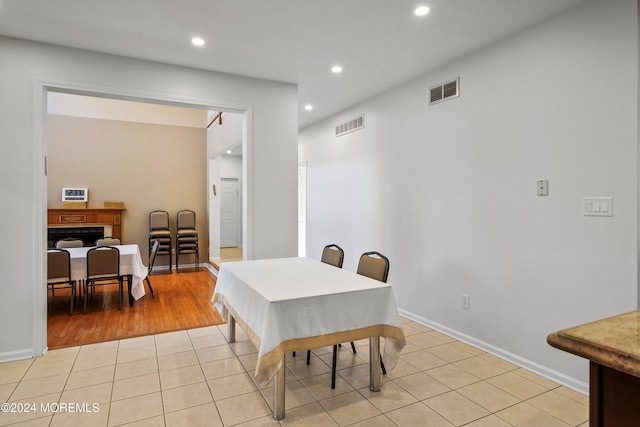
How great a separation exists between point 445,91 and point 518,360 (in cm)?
258

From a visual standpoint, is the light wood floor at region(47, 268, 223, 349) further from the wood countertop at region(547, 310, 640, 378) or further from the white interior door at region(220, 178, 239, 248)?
the white interior door at region(220, 178, 239, 248)

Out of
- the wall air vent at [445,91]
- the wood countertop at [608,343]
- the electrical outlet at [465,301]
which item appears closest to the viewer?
the wood countertop at [608,343]

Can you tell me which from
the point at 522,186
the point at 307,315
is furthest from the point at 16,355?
the point at 522,186

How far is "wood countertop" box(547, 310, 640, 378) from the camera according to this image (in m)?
0.76

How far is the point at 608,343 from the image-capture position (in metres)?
0.83

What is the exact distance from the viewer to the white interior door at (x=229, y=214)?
33.1ft

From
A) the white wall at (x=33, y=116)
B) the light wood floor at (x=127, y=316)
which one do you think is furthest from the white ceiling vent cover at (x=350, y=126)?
the light wood floor at (x=127, y=316)

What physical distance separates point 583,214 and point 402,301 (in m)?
2.25

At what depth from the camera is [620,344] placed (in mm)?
817

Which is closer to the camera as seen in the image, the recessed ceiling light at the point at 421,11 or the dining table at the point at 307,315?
the dining table at the point at 307,315

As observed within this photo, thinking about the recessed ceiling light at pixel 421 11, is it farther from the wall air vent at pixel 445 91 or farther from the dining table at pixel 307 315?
the dining table at pixel 307 315

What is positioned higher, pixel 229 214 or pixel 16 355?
pixel 229 214

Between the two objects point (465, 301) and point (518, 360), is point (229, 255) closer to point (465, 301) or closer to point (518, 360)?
point (465, 301)

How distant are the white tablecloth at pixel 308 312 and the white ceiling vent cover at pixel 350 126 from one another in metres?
2.82
